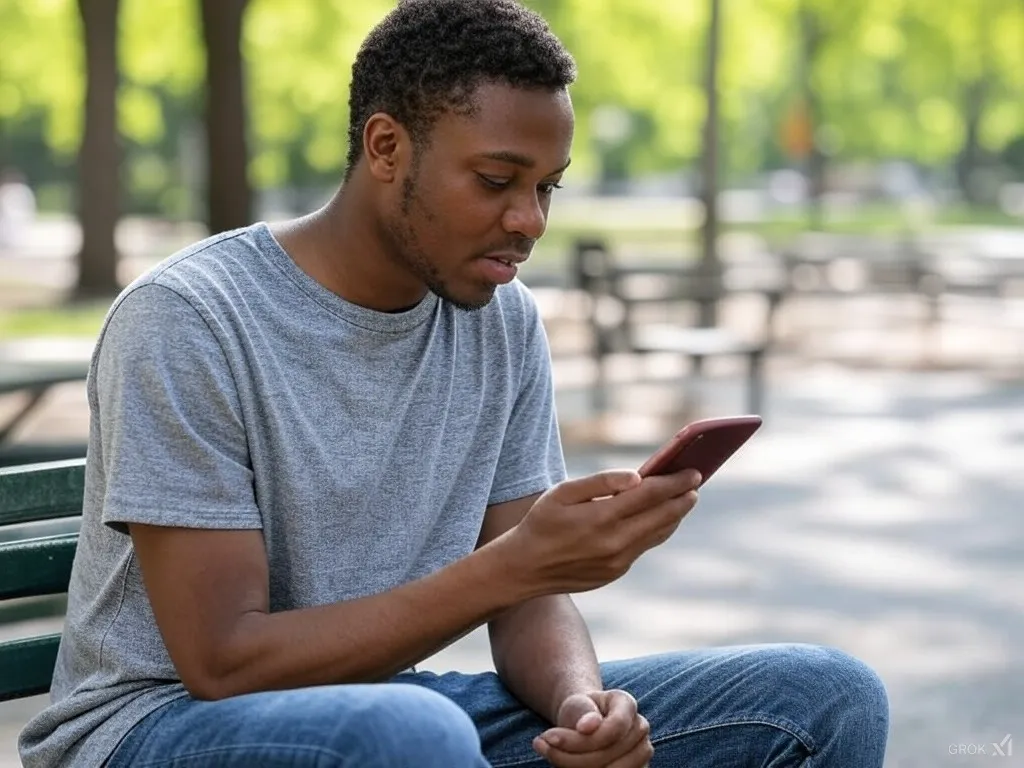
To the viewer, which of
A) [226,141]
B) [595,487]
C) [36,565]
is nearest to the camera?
[595,487]

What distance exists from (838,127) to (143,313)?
44.3 m

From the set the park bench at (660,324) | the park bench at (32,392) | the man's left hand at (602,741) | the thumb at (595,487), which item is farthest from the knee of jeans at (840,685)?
the park bench at (660,324)

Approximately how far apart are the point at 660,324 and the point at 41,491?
15.4m

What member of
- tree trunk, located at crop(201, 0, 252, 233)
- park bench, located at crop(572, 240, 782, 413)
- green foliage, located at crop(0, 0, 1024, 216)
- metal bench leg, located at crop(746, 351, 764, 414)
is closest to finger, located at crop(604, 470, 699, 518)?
park bench, located at crop(572, 240, 782, 413)

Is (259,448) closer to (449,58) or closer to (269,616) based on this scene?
(269,616)

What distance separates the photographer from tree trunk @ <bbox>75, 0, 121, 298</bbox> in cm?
1900

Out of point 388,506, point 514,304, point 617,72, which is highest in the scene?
point 514,304

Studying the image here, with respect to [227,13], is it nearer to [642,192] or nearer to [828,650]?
[828,650]

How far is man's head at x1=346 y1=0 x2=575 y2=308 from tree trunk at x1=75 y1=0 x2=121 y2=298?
670 inches

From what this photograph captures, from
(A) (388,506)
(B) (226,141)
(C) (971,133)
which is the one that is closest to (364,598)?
(A) (388,506)

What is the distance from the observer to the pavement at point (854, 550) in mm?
5355

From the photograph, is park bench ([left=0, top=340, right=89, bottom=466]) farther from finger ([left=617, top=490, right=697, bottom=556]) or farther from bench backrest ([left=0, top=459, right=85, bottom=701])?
finger ([left=617, top=490, right=697, bottom=556])

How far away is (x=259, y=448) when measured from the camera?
2412 mm

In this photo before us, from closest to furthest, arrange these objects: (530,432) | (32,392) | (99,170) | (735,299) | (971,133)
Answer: (530,432)
(32,392)
(99,170)
(735,299)
(971,133)
